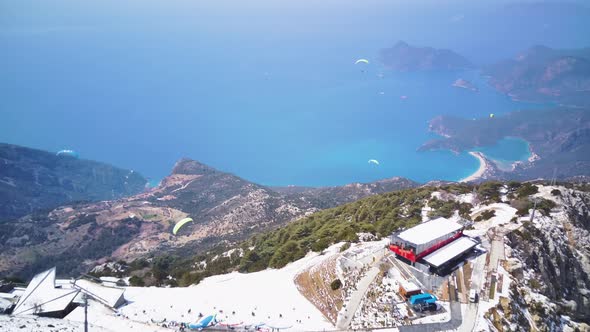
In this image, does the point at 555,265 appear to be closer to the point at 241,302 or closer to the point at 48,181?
the point at 241,302

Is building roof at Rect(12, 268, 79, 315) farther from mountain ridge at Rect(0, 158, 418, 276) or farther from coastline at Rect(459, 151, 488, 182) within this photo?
coastline at Rect(459, 151, 488, 182)

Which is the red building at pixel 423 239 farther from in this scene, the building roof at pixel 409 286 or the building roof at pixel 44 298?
the building roof at pixel 44 298

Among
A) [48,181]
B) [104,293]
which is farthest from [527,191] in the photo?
[48,181]

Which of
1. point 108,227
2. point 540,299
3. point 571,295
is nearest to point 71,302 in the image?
point 540,299

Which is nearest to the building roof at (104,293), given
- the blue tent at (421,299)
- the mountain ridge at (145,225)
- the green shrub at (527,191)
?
the blue tent at (421,299)

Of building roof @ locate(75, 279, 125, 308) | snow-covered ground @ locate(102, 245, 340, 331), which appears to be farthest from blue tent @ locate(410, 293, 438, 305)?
building roof @ locate(75, 279, 125, 308)

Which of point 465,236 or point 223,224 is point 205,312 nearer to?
point 465,236
